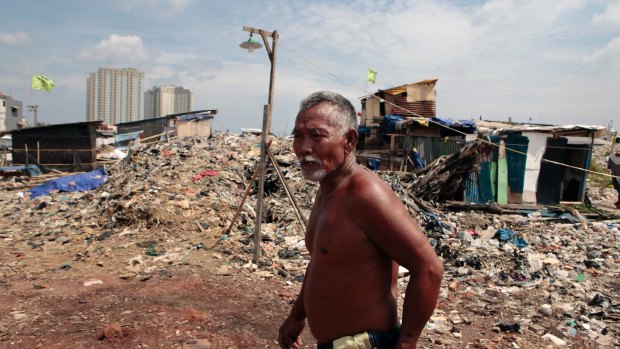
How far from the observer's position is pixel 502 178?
11742 millimetres

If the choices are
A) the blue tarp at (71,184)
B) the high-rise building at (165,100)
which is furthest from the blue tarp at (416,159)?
the high-rise building at (165,100)

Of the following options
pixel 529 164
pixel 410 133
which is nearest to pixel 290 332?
pixel 529 164

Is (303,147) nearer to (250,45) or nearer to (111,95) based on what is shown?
(250,45)

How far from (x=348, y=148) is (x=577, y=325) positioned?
171 inches

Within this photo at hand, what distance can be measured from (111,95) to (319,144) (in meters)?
60.5

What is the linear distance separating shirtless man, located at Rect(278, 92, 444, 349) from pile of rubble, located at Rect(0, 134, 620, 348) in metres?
2.99

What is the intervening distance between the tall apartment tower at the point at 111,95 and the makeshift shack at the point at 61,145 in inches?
1544

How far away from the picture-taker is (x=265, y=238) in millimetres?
7129

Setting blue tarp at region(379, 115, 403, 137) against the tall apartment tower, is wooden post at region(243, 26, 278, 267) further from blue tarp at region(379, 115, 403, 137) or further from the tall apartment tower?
the tall apartment tower

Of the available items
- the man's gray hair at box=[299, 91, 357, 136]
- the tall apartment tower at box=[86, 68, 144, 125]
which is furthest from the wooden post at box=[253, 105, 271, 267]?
the tall apartment tower at box=[86, 68, 144, 125]

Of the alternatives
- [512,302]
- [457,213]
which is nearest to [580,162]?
[457,213]

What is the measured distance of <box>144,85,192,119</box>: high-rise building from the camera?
5759 centimetres

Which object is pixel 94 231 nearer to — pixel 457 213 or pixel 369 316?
pixel 369 316

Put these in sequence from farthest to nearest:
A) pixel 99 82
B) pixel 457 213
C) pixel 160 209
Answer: pixel 99 82, pixel 457 213, pixel 160 209
